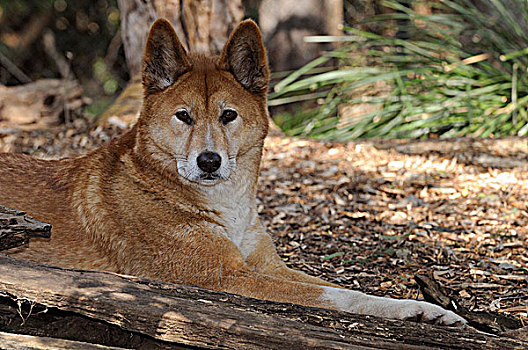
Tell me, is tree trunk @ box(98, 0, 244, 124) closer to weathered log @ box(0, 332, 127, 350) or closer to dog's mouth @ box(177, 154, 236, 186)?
dog's mouth @ box(177, 154, 236, 186)

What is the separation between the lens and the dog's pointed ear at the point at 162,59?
9.93 feet

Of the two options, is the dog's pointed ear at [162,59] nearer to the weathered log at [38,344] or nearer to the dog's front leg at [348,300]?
the dog's front leg at [348,300]

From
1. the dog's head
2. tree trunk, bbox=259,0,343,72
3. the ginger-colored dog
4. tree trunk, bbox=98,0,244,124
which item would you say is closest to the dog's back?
the ginger-colored dog

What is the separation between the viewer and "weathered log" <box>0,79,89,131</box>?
695 centimetres

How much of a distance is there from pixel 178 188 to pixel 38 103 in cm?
485

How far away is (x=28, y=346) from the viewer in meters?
1.96

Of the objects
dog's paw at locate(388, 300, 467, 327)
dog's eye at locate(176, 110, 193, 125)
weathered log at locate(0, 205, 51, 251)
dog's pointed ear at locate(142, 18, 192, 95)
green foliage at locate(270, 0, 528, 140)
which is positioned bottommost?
dog's paw at locate(388, 300, 467, 327)

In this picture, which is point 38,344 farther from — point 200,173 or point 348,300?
point 348,300

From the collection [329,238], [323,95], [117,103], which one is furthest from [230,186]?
[323,95]

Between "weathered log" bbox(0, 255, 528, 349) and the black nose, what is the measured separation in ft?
2.93

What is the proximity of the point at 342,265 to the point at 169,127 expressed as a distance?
1481mm

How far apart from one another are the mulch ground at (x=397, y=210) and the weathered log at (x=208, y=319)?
1.12 m

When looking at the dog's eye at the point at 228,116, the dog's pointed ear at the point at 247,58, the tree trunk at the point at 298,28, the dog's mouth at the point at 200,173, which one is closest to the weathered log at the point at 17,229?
the dog's mouth at the point at 200,173

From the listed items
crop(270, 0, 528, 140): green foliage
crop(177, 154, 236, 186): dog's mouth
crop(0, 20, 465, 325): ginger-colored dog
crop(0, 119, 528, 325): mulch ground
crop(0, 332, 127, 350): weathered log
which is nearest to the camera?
crop(0, 332, 127, 350): weathered log
